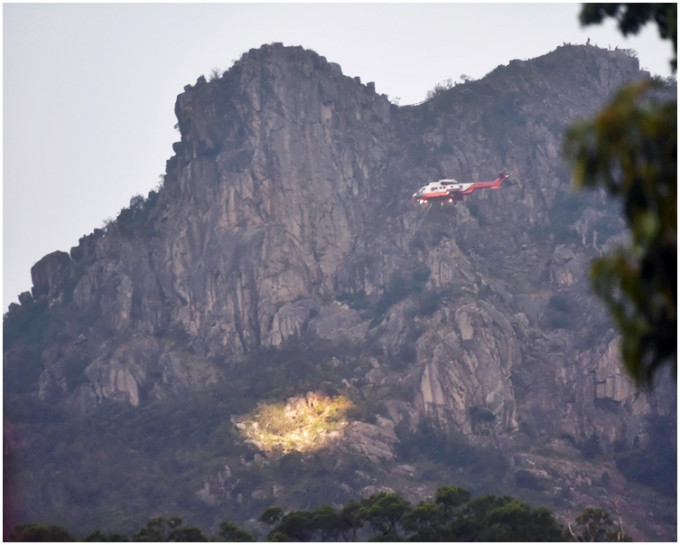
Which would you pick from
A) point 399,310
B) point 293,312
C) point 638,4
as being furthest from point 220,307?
point 638,4

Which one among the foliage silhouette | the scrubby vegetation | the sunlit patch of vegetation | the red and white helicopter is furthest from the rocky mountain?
the foliage silhouette

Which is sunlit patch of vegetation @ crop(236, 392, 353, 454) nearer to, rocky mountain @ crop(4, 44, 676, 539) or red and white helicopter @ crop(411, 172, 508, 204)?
rocky mountain @ crop(4, 44, 676, 539)

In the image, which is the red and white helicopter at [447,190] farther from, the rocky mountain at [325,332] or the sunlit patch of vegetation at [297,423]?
the sunlit patch of vegetation at [297,423]

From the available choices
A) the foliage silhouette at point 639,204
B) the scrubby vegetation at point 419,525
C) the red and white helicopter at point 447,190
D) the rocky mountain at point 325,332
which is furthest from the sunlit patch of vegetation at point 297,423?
the foliage silhouette at point 639,204

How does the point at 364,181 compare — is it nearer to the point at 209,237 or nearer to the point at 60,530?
the point at 209,237

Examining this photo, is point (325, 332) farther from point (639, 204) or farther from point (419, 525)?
point (639, 204)

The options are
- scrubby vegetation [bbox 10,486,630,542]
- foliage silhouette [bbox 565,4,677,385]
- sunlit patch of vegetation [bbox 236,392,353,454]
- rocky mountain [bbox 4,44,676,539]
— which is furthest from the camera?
sunlit patch of vegetation [bbox 236,392,353,454]
